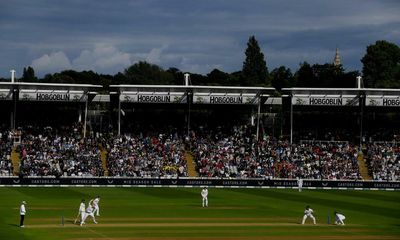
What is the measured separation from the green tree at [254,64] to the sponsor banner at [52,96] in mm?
71658

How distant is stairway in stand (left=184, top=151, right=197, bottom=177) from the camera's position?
7847 centimetres

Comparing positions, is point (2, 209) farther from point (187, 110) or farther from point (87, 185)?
point (187, 110)

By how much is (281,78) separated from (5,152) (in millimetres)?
91431

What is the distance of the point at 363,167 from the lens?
8119 centimetres

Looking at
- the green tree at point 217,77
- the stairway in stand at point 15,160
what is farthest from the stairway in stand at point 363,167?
the green tree at point 217,77

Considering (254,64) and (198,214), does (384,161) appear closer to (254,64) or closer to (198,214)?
(198,214)

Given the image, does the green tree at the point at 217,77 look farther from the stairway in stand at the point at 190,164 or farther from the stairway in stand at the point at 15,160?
the stairway in stand at the point at 15,160

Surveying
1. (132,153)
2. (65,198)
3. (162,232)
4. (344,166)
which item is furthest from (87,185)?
(162,232)

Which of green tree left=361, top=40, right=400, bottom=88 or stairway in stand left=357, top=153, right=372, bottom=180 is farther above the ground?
green tree left=361, top=40, right=400, bottom=88

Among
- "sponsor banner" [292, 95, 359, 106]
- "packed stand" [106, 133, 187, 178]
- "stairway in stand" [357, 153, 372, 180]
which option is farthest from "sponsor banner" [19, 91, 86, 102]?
"stairway in stand" [357, 153, 372, 180]

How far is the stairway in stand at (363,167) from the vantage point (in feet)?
259

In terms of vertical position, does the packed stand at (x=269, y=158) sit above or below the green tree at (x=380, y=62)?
below

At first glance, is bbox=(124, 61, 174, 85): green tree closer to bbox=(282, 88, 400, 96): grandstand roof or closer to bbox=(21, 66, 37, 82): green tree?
bbox=(21, 66, 37, 82): green tree

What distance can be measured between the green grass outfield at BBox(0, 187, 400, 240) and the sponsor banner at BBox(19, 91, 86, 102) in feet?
55.6
